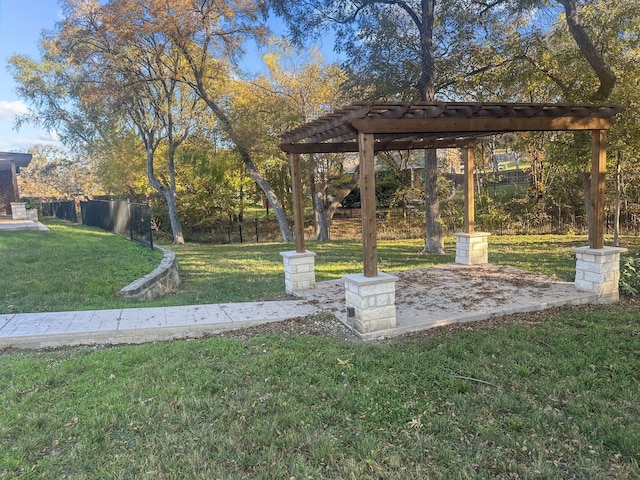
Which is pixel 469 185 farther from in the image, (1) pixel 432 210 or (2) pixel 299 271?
(2) pixel 299 271

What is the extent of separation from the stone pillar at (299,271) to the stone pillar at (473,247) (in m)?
3.34

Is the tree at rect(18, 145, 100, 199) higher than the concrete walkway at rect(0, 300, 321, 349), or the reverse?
the tree at rect(18, 145, 100, 199)

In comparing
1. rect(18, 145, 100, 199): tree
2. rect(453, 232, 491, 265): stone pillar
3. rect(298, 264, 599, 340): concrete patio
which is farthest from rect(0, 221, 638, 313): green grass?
rect(18, 145, 100, 199): tree

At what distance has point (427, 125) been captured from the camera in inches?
193

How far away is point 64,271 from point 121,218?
23.1ft

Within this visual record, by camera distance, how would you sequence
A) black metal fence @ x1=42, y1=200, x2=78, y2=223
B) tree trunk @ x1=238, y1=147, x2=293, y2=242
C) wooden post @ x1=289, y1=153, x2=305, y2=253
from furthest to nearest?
black metal fence @ x1=42, y1=200, x2=78, y2=223 < tree trunk @ x1=238, y1=147, x2=293, y2=242 < wooden post @ x1=289, y1=153, x2=305, y2=253

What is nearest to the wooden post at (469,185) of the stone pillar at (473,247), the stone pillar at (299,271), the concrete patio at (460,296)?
the stone pillar at (473,247)

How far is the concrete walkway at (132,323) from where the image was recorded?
4.54 m

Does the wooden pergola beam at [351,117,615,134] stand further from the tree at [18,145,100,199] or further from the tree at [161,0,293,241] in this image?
the tree at [18,145,100,199]

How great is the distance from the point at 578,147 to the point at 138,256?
9304 millimetres

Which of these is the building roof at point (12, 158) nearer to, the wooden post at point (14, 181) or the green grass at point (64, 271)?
the wooden post at point (14, 181)

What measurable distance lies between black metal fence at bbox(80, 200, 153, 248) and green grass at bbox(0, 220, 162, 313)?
35.8 inches

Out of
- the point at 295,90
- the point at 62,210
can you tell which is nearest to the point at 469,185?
the point at 295,90

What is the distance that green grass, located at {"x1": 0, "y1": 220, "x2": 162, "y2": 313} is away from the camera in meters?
5.96
